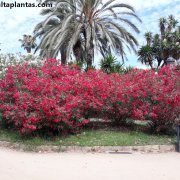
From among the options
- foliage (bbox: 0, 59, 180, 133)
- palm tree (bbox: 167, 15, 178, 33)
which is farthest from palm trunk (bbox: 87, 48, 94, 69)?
palm tree (bbox: 167, 15, 178, 33)

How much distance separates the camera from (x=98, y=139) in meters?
9.76

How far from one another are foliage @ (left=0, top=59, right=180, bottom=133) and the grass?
334mm

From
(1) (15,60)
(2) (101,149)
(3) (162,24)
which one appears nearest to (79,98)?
(2) (101,149)

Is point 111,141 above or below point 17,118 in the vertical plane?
below

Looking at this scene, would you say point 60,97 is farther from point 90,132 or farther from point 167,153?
point 167,153

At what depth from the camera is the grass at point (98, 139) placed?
30.6 feet

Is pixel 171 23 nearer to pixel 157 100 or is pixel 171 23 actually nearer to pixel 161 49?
pixel 161 49

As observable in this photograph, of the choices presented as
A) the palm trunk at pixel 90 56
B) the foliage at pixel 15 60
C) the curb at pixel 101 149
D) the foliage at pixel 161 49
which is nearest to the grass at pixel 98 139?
the curb at pixel 101 149

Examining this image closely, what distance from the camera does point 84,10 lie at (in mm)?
21422
